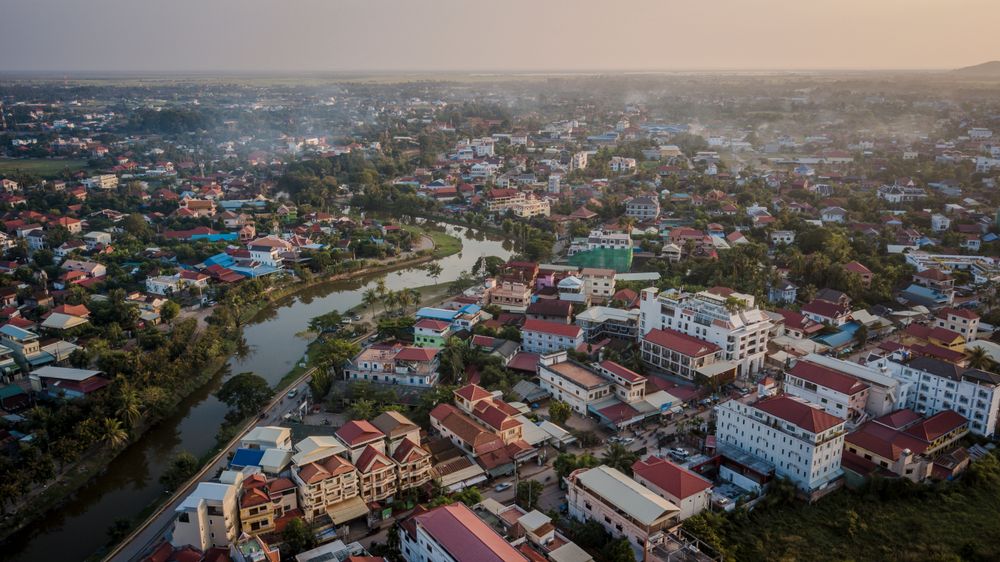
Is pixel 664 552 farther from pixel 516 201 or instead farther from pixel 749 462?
pixel 516 201

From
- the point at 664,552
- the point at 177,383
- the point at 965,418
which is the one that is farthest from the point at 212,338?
the point at 965,418

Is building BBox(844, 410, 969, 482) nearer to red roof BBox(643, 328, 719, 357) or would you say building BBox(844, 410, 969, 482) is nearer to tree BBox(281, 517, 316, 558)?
red roof BBox(643, 328, 719, 357)

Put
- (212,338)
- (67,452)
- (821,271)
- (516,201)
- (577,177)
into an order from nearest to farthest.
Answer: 1. (67,452)
2. (212,338)
3. (821,271)
4. (516,201)
5. (577,177)

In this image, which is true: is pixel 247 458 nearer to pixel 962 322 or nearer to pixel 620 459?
pixel 620 459

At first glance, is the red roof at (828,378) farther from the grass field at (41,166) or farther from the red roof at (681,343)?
the grass field at (41,166)

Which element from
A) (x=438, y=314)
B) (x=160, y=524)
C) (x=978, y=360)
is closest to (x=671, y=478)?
(x=160, y=524)

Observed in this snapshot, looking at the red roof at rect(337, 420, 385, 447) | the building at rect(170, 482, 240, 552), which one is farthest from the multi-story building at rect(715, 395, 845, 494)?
the building at rect(170, 482, 240, 552)

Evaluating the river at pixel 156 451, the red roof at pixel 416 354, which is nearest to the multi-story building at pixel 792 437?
the red roof at pixel 416 354
